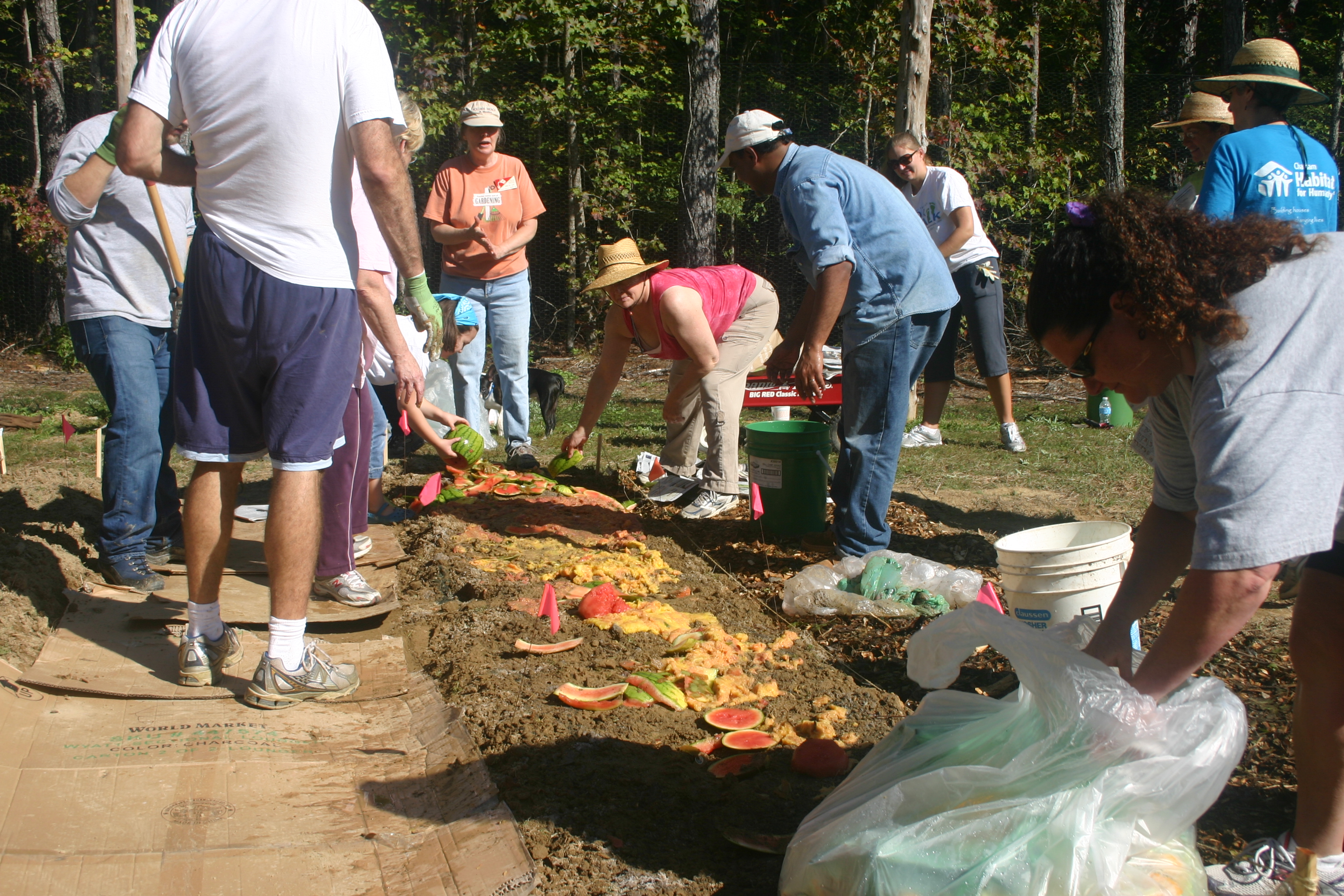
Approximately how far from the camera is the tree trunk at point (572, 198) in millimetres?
13242

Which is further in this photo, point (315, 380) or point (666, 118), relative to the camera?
point (666, 118)

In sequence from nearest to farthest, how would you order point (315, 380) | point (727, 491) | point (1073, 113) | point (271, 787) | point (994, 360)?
1. point (271, 787)
2. point (315, 380)
3. point (727, 491)
4. point (994, 360)
5. point (1073, 113)

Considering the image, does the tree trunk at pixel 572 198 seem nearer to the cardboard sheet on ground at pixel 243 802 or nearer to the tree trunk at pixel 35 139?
the tree trunk at pixel 35 139

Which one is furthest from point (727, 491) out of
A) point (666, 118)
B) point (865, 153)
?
point (666, 118)

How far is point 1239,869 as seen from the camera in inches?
81.4

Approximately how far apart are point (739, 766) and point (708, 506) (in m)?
2.92

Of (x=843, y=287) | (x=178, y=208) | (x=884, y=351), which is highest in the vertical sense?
(x=178, y=208)

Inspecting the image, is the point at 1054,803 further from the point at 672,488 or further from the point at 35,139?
the point at 35,139

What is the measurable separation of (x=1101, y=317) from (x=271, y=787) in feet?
7.30

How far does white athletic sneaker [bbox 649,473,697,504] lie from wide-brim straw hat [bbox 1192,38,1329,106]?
324 cm

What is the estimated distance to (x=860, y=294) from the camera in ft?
13.7

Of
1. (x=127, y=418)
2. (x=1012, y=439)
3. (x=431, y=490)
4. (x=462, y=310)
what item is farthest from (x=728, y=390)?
(x=127, y=418)

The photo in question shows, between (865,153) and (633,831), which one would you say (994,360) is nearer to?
(633,831)

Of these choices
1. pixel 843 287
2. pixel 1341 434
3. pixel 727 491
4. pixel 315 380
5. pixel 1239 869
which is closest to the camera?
pixel 1341 434
